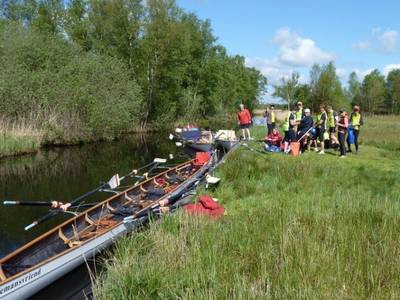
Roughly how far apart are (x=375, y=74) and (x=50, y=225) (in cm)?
8510

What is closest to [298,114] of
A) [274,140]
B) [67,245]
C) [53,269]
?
[274,140]

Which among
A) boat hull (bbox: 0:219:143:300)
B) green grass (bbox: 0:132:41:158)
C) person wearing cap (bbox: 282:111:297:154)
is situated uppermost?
person wearing cap (bbox: 282:111:297:154)

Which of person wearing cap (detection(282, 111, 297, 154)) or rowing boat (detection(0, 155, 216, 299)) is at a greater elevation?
person wearing cap (detection(282, 111, 297, 154))

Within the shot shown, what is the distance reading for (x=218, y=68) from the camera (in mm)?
57094

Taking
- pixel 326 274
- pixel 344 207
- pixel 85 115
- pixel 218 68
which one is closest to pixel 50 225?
pixel 344 207

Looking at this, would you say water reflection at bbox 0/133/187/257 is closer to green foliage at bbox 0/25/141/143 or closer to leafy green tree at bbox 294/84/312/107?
green foliage at bbox 0/25/141/143

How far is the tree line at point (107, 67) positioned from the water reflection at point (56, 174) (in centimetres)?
282

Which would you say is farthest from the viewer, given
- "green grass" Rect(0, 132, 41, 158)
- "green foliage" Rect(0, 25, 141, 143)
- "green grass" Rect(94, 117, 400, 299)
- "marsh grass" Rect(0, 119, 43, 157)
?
"green foliage" Rect(0, 25, 141, 143)

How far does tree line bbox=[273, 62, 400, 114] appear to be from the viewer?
220 feet

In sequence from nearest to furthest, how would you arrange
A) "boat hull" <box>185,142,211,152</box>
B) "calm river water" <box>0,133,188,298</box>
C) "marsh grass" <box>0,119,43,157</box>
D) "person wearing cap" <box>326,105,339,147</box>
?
"calm river water" <box>0,133,188,298</box>
"person wearing cap" <box>326,105,339,147</box>
"marsh grass" <box>0,119,43,157</box>
"boat hull" <box>185,142,211,152</box>

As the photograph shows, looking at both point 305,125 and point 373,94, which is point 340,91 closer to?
point 373,94

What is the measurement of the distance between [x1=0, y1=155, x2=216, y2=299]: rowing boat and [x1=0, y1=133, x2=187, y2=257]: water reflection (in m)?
1.47

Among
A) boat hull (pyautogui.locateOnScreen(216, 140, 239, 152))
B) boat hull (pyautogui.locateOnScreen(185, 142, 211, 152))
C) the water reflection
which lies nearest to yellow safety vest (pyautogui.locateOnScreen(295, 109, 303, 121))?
boat hull (pyautogui.locateOnScreen(216, 140, 239, 152))

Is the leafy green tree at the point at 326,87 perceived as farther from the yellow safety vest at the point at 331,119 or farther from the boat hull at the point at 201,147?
the yellow safety vest at the point at 331,119
